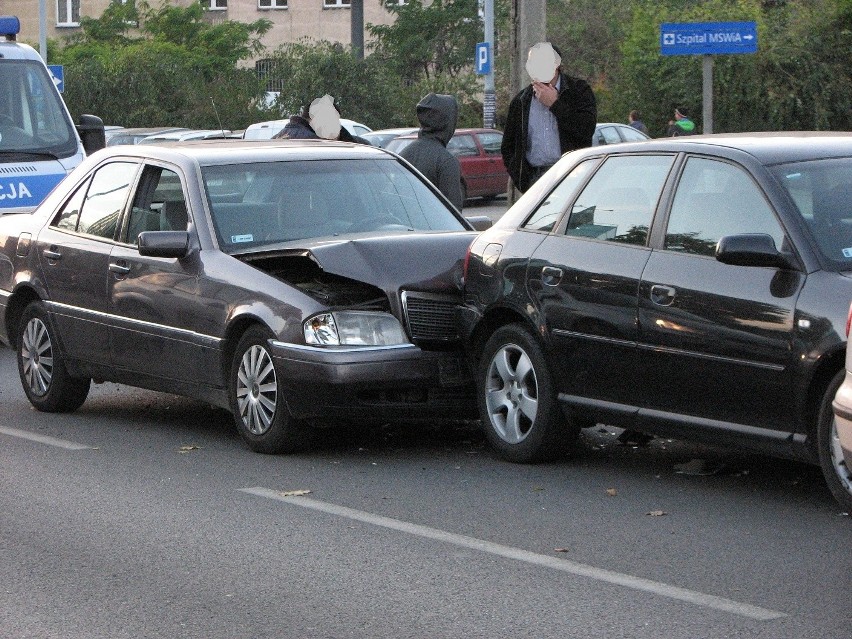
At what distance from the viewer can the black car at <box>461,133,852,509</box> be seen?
22.6 ft

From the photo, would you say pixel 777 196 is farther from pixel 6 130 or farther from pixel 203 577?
pixel 6 130

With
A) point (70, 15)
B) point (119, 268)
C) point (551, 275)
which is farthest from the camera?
point (70, 15)

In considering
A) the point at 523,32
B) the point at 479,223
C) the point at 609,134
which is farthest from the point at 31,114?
the point at 609,134

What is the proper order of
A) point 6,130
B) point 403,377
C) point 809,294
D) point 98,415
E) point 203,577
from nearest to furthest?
point 203,577 < point 809,294 < point 403,377 < point 98,415 < point 6,130

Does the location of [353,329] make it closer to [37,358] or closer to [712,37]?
[37,358]

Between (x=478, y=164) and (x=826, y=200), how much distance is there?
87.0ft

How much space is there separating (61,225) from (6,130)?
15.7 ft

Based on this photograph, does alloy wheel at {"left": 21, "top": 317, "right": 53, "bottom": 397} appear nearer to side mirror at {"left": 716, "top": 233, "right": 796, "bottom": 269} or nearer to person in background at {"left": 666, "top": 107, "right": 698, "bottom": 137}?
side mirror at {"left": 716, "top": 233, "right": 796, "bottom": 269}

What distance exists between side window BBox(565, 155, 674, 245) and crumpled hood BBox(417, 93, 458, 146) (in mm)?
3918

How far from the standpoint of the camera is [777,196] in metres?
7.22

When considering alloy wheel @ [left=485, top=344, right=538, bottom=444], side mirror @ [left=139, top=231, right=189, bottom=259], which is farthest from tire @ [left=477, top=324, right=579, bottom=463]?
side mirror @ [left=139, top=231, right=189, bottom=259]

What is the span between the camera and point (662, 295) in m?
7.49

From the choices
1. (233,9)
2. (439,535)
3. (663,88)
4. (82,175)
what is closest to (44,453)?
(82,175)

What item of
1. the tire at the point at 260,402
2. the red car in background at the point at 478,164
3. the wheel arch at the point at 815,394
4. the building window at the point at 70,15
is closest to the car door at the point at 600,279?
the wheel arch at the point at 815,394
